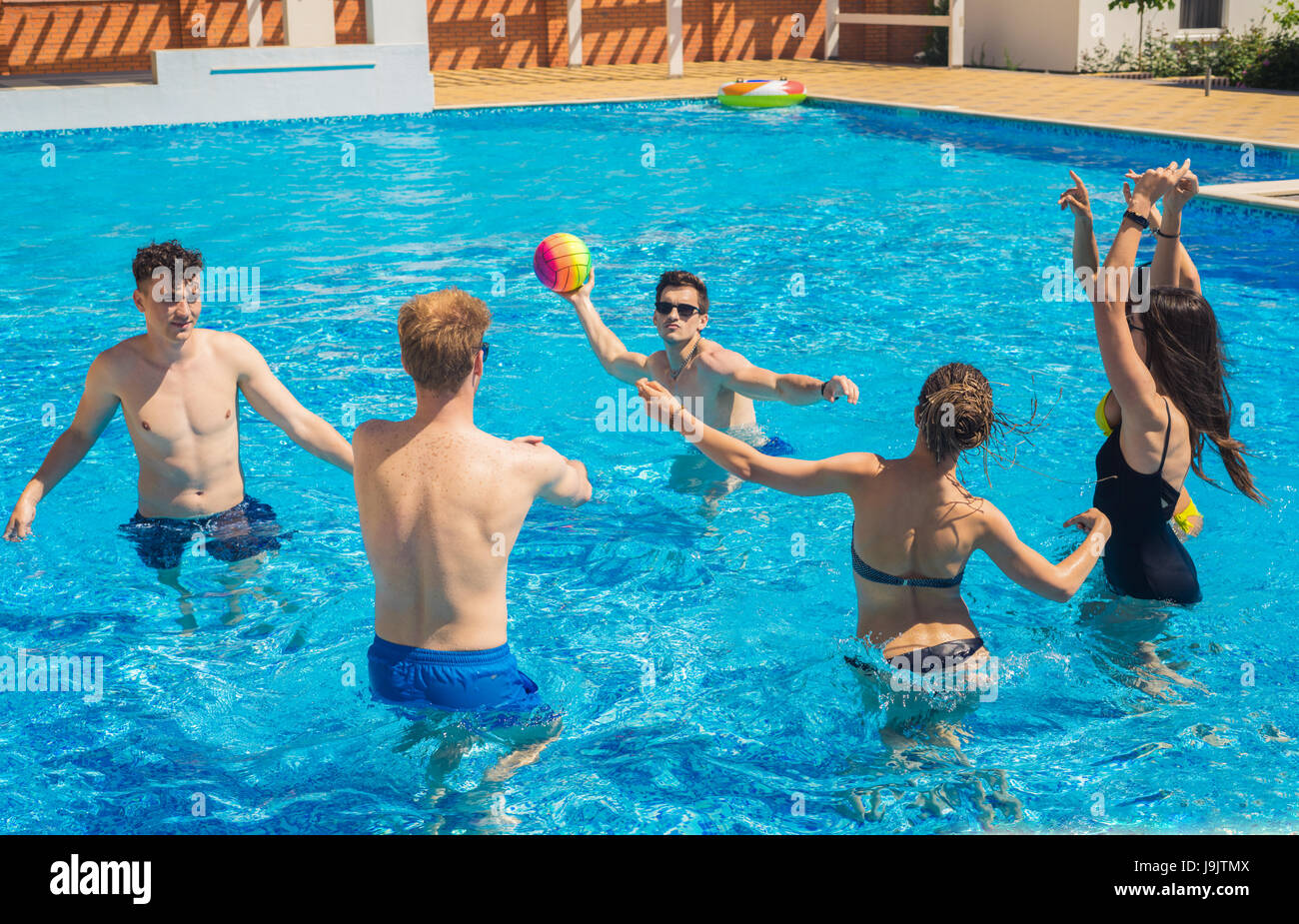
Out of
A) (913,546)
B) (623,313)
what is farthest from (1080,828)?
(623,313)

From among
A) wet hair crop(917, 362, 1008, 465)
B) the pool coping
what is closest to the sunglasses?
wet hair crop(917, 362, 1008, 465)

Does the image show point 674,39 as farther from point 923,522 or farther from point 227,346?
point 923,522

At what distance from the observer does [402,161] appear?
17.2 m

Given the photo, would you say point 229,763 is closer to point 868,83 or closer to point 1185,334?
point 1185,334

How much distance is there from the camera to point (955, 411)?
366cm

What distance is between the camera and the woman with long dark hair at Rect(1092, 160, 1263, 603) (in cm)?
416

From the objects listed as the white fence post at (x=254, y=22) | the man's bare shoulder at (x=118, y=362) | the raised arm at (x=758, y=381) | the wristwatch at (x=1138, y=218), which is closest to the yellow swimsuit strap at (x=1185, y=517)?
the wristwatch at (x=1138, y=218)

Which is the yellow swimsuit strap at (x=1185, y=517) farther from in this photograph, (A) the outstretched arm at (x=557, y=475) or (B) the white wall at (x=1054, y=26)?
(B) the white wall at (x=1054, y=26)

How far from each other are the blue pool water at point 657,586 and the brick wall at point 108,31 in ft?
33.8

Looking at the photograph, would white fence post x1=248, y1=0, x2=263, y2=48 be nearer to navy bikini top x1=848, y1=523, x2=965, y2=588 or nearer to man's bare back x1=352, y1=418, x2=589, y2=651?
man's bare back x1=352, y1=418, x2=589, y2=651

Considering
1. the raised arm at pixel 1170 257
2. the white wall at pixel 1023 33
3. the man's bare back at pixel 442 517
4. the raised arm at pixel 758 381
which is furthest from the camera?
the white wall at pixel 1023 33

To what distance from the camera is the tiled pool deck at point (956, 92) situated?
16859 millimetres

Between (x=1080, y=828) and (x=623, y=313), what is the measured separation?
22.6ft

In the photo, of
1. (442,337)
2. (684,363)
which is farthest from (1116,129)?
(442,337)
